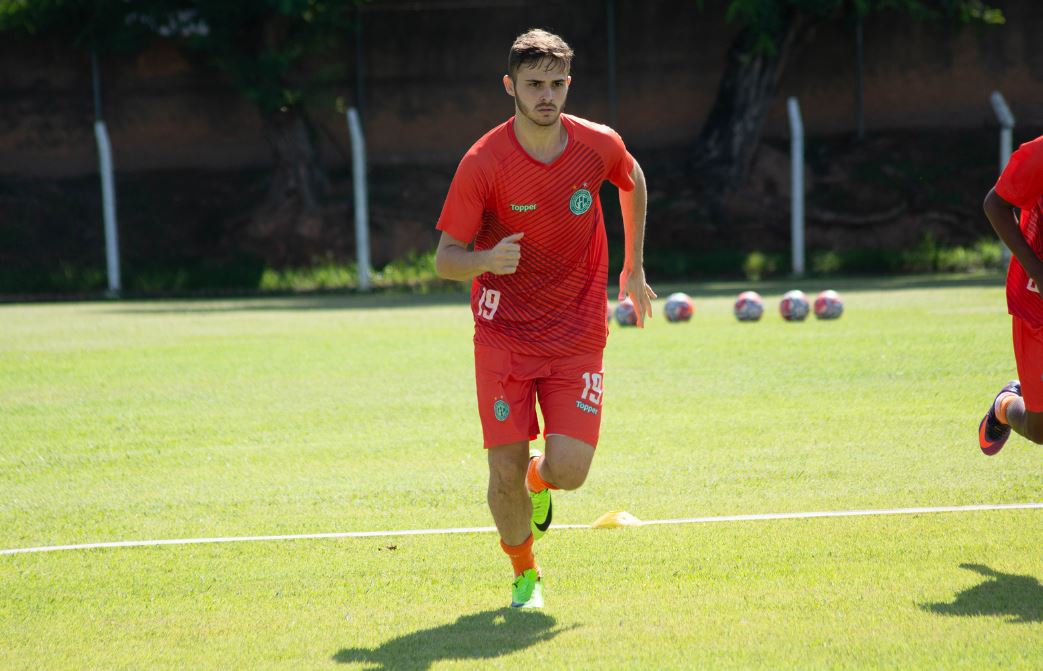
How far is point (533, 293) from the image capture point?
230 inches

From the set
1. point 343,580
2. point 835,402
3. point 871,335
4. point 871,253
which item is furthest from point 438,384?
point 871,253

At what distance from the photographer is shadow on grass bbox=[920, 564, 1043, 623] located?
512 centimetres

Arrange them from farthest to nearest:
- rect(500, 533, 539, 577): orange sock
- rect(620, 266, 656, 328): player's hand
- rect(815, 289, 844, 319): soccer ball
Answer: rect(815, 289, 844, 319): soccer ball, rect(620, 266, 656, 328): player's hand, rect(500, 533, 539, 577): orange sock

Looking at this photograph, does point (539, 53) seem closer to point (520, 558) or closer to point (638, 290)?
point (638, 290)

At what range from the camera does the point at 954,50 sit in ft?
97.2

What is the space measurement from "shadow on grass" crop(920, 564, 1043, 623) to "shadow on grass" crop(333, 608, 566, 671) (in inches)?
60.1

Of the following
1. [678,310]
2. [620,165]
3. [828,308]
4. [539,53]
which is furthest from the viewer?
[678,310]

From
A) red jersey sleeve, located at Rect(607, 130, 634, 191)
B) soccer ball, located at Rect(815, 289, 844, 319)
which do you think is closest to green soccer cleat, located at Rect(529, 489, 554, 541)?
red jersey sleeve, located at Rect(607, 130, 634, 191)

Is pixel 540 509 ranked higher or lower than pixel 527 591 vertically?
higher

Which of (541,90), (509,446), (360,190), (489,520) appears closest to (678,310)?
(360,190)

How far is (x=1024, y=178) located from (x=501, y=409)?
2611 millimetres

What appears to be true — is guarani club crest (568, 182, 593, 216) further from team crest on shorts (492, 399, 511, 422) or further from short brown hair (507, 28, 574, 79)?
team crest on shorts (492, 399, 511, 422)

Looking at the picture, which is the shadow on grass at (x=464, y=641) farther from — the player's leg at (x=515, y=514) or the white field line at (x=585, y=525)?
the white field line at (x=585, y=525)

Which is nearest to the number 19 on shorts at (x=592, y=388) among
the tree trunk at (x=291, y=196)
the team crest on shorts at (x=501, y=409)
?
the team crest on shorts at (x=501, y=409)
